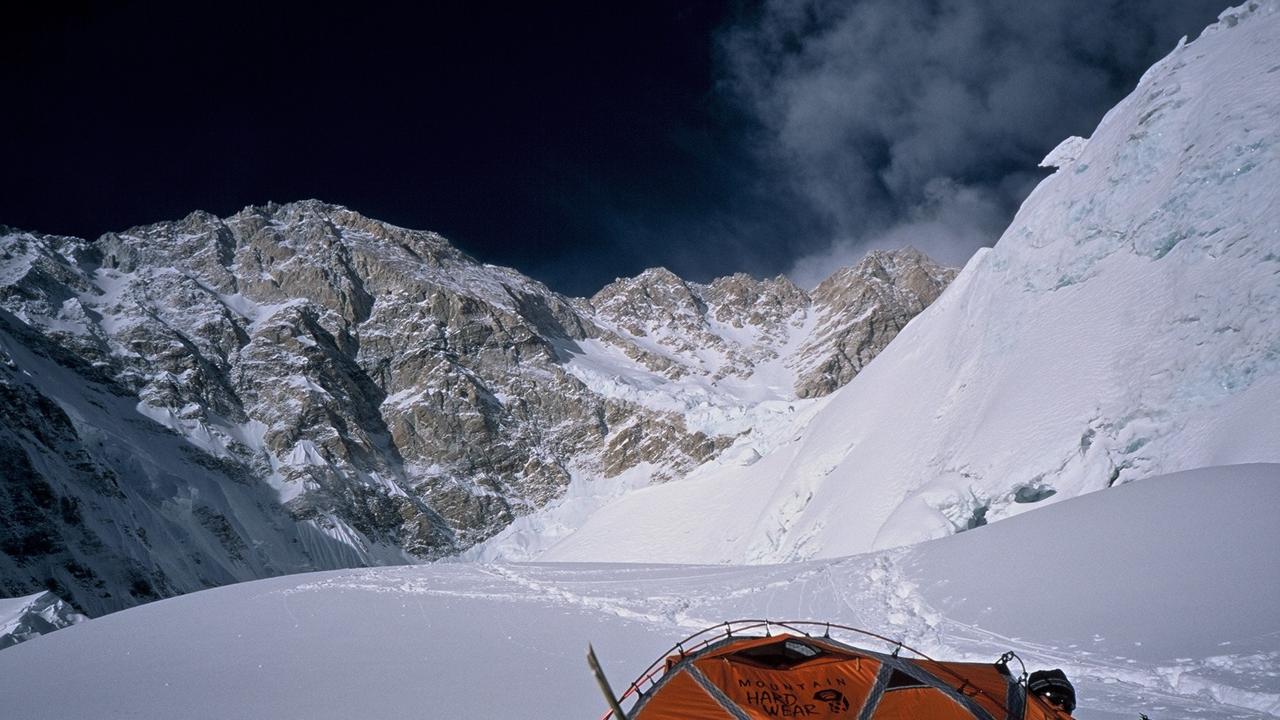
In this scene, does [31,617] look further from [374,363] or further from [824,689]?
[374,363]

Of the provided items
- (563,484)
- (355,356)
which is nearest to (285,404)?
(355,356)

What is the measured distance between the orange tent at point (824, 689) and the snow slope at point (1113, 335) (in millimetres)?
10049

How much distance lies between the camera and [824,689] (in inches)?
211

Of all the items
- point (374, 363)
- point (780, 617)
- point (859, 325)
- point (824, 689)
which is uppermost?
point (859, 325)

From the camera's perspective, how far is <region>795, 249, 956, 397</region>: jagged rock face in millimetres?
150750

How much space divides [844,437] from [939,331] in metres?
6.27

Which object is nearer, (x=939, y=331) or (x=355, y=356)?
(x=939, y=331)

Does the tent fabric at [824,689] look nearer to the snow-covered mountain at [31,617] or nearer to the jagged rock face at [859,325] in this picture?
the snow-covered mountain at [31,617]

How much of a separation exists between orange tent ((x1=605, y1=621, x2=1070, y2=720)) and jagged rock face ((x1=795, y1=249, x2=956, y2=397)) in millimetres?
139392

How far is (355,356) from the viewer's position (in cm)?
15138

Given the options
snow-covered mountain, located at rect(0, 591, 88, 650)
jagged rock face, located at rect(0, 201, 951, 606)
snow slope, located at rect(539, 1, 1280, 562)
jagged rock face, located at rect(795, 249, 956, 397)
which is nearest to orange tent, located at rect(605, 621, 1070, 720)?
snow slope, located at rect(539, 1, 1280, 562)

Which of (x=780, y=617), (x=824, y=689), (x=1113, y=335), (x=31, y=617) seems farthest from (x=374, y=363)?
(x=824, y=689)

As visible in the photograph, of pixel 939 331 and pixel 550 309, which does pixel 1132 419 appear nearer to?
pixel 939 331

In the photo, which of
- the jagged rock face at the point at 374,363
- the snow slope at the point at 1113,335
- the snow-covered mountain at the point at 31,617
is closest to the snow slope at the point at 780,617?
the snow slope at the point at 1113,335
